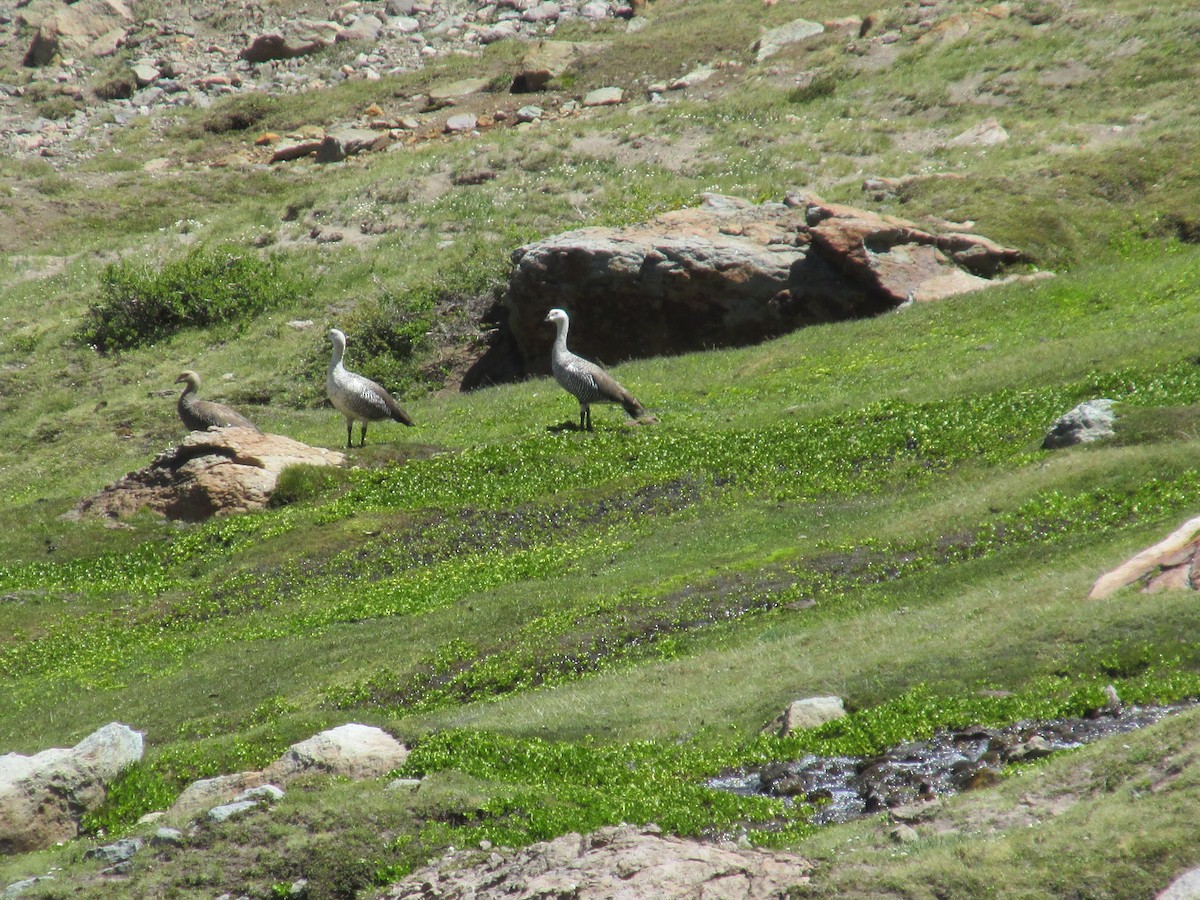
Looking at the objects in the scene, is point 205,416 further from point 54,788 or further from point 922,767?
point 922,767

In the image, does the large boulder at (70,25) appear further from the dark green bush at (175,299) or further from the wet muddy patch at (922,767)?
the wet muddy patch at (922,767)

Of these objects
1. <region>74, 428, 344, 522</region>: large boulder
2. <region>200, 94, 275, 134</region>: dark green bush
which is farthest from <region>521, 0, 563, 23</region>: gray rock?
<region>74, 428, 344, 522</region>: large boulder

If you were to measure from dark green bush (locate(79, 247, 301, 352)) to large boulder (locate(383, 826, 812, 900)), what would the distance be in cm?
3926

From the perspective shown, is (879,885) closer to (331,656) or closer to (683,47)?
(331,656)

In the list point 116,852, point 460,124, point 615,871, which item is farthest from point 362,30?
point 615,871

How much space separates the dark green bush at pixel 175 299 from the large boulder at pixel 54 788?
34230mm

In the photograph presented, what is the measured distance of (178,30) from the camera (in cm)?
9150

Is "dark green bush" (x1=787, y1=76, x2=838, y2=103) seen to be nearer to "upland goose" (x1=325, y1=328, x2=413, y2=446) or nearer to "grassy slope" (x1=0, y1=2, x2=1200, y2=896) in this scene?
"grassy slope" (x1=0, y1=2, x2=1200, y2=896)

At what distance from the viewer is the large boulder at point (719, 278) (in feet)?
122

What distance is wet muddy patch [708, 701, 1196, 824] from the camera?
1092 cm

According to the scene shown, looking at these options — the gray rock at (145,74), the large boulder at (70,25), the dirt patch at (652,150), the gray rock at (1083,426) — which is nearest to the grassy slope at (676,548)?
the gray rock at (1083,426)

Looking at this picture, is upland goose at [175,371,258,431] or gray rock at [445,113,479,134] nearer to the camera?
upland goose at [175,371,258,431]

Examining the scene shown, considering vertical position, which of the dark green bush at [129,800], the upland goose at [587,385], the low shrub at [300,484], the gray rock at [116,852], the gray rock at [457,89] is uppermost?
the gray rock at [457,89]

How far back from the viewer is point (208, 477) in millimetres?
26984
